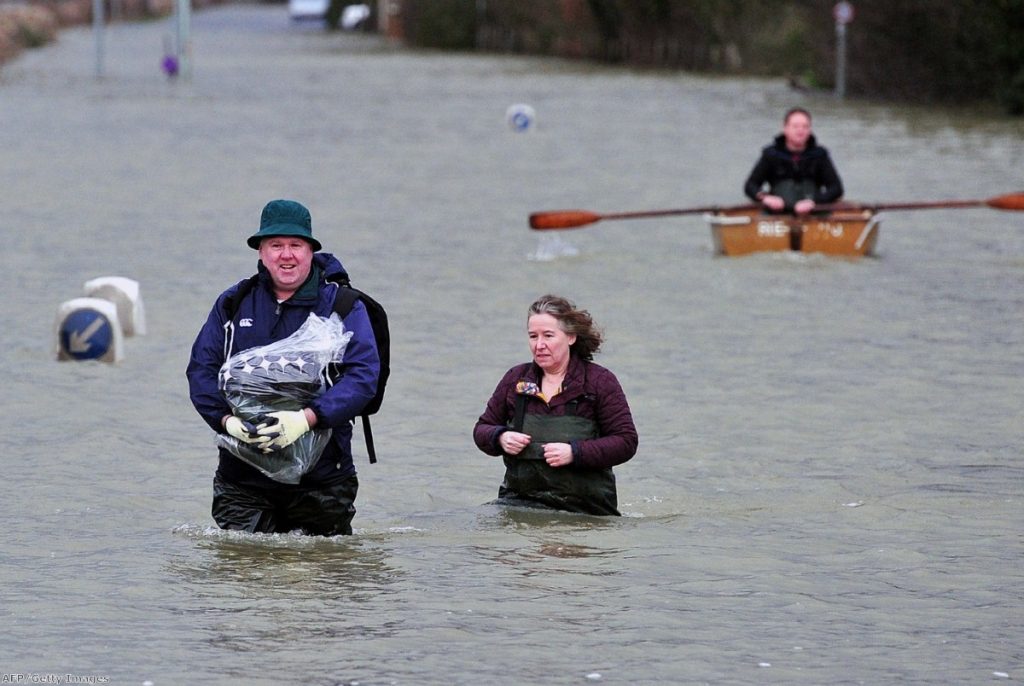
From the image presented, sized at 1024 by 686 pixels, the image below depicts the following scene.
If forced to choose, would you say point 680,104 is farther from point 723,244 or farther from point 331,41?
point 331,41

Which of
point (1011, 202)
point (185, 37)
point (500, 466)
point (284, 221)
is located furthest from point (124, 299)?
point (185, 37)

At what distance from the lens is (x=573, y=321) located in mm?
8383

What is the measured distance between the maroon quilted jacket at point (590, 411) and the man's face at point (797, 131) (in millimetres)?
9336

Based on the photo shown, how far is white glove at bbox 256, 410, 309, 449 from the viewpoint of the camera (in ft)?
25.1

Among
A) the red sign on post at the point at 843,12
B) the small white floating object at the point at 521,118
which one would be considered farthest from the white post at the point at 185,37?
the small white floating object at the point at 521,118

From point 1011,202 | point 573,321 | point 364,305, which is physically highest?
point 364,305

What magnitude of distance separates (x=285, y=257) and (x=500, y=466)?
11.5 feet

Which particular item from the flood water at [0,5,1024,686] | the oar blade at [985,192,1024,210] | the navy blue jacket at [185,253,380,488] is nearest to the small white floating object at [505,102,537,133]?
the flood water at [0,5,1024,686]

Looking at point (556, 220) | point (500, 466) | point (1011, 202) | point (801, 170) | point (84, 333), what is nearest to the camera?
point (500, 466)

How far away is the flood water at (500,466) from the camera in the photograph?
7.13 meters

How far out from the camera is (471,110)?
39.2 m

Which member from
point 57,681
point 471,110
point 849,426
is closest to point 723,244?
point 849,426

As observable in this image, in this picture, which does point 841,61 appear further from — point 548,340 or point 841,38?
point 548,340

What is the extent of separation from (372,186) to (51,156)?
5.90 meters
